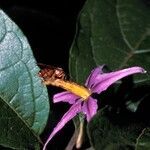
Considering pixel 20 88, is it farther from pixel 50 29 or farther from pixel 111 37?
pixel 50 29

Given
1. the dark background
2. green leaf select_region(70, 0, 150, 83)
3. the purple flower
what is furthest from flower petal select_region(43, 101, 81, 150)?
the dark background

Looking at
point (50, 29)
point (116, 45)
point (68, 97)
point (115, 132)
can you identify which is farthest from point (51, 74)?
point (50, 29)

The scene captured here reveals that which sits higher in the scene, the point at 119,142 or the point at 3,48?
the point at 3,48

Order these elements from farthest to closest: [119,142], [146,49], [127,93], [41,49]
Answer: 1. [41,49]
2. [146,49]
3. [127,93]
4. [119,142]

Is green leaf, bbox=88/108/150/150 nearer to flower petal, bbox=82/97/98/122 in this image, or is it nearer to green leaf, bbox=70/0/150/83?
flower petal, bbox=82/97/98/122

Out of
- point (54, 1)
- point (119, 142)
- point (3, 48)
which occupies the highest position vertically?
point (3, 48)

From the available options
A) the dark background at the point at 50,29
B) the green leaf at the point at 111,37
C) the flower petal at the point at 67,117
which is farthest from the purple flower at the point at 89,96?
the dark background at the point at 50,29

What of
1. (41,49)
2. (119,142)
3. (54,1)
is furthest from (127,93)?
(54,1)

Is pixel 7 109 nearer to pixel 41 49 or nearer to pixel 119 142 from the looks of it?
pixel 119 142
